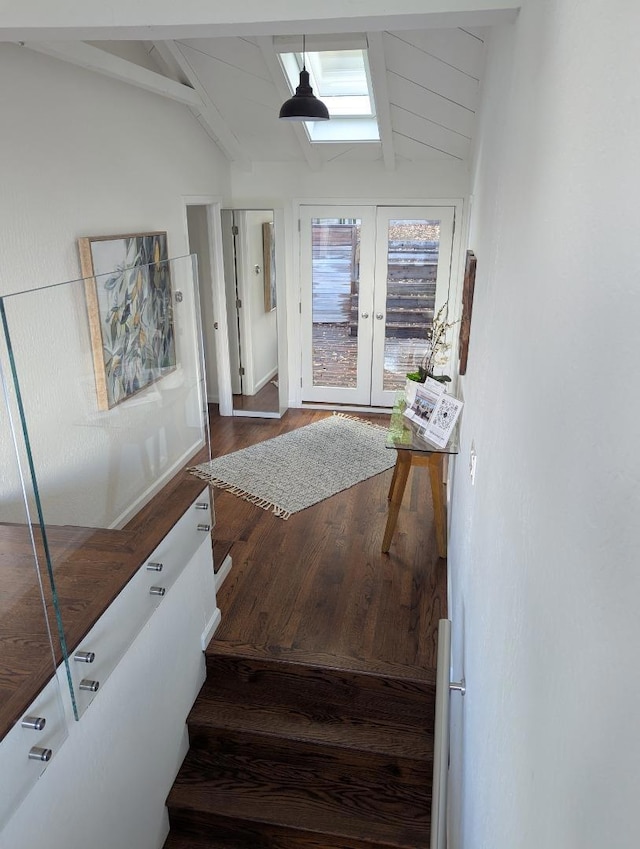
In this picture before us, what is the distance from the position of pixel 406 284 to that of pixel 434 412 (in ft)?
8.01

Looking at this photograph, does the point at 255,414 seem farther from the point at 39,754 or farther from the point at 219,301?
the point at 39,754

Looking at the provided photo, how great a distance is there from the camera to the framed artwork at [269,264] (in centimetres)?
544

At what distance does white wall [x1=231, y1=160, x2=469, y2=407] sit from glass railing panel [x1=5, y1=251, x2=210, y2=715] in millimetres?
3176

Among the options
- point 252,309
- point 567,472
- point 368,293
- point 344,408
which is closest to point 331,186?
point 368,293

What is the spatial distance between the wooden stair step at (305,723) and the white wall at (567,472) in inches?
45.2

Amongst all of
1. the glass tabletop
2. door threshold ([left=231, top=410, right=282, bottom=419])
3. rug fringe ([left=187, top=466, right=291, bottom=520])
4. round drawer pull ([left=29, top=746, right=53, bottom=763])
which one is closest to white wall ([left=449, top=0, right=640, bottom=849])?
round drawer pull ([left=29, top=746, right=53, bottom=763])

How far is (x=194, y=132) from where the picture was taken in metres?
4.56

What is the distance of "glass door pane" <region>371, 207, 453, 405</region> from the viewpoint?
5.25 m

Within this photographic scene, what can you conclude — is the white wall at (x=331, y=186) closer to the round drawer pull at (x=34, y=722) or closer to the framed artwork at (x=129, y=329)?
the framed artwork at (x=129, y=329)

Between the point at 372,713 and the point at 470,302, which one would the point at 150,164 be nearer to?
the point at 470,302

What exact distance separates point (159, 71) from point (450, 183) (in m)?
2.35

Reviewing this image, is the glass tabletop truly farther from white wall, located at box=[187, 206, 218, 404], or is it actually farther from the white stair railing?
white wall, located at box=[187, 206, 218, 404]

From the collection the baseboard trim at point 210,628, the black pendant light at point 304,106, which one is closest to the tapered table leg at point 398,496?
the baseboard trim at point 210,628

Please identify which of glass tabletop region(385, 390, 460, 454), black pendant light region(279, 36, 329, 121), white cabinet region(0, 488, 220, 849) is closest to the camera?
white cabinet region(0, 488, 220, 849)
